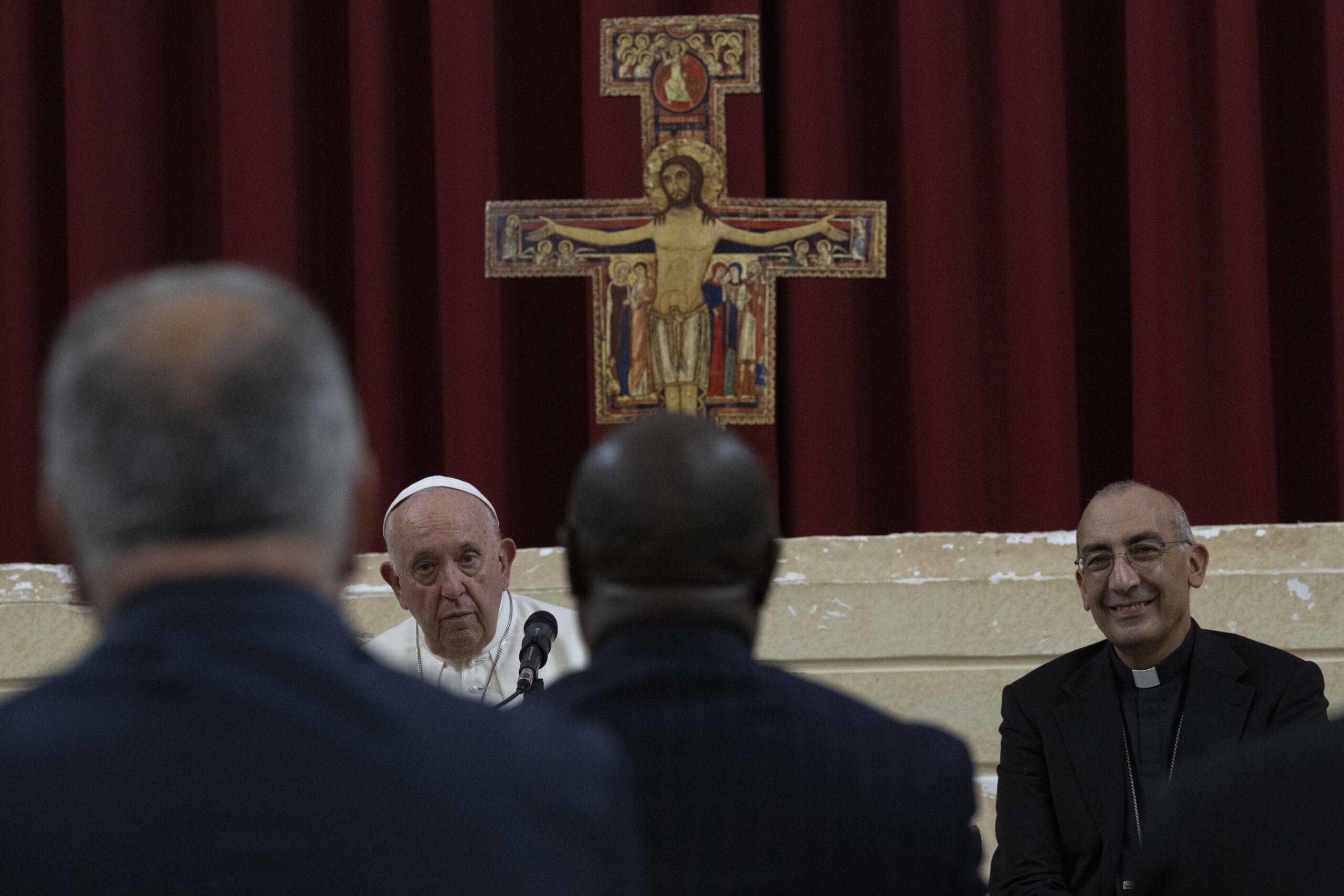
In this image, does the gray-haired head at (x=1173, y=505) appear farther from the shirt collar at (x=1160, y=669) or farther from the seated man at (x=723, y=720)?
the seated man at (x=723, y=720)

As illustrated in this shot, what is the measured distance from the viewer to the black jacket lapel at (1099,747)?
142 inches

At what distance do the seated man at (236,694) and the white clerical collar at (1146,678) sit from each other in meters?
3.04

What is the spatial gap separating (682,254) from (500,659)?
136cm

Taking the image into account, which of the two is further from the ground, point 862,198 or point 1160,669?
point 862,198

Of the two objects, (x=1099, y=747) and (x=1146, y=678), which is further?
(x=1146, y=678)

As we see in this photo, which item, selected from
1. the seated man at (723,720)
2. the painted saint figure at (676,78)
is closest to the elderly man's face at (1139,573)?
the painted saint figure at (676,78)

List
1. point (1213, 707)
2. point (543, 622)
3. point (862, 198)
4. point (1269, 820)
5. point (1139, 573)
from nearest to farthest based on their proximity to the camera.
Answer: point (1269, 820)
point (543, 622)
point (1213, 707)
point (1139, 573)
point (862, 198)

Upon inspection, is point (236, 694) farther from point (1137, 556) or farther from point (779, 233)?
point (779, 233)

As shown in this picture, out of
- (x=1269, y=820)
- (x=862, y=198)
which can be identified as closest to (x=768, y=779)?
(x=1269, y=820)

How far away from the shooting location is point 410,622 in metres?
4.14

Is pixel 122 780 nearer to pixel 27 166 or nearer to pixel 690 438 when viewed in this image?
pixel 690 438

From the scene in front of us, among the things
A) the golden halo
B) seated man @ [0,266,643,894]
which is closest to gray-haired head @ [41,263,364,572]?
seated man @ [0,266,643,894]

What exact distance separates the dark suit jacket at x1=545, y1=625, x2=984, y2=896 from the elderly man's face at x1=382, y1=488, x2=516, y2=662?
7.77 ft

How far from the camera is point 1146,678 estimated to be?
3.93 metres
